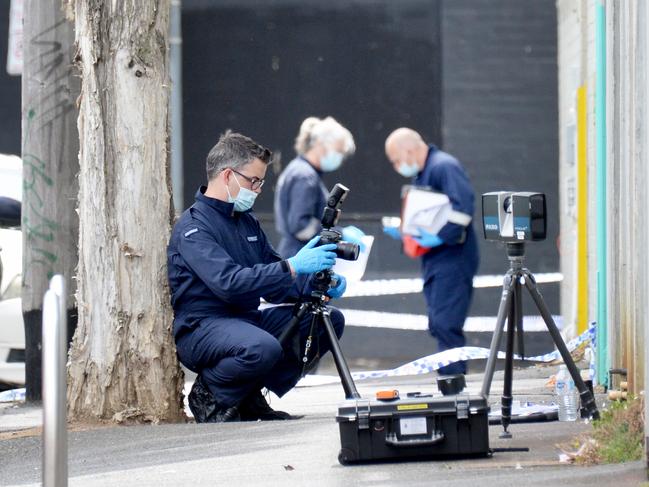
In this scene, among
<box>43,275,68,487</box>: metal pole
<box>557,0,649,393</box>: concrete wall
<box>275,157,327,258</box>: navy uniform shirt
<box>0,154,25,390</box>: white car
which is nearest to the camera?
<box>43,275,68,487</box>: metal pole

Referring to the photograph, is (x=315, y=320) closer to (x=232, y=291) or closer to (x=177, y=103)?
(x=232, y=291)

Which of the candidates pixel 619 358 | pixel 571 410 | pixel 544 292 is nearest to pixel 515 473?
pixel 571 410

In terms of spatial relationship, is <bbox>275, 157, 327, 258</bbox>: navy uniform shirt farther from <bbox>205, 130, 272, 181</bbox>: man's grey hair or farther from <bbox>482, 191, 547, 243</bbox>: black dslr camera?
<bbox>482, 191, 547, 243</bbox>: black dslr camera

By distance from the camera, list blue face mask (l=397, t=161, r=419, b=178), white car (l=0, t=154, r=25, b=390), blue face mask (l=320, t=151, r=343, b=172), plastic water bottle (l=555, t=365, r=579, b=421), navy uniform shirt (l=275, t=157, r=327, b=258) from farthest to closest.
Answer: blue face mask (l=320, t=151, r=343, b=172), navy uniform shirt (l=275, t=157, r=327, b=258), blue face mask (l=397, t=161, r=419, b=178), white car (l=0, t=154, r=25, b=390), plastic water bottle (l=555, t=365, r=579, b=421)

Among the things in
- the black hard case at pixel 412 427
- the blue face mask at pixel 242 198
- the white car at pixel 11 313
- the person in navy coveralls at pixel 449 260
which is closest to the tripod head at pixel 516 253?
the black hard case at pixel 412 427

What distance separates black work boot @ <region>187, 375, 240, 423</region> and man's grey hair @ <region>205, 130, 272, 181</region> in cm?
100

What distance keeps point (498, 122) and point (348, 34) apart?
1.51 meters

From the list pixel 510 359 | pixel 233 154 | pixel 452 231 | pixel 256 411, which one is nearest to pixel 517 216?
pixel 510 359

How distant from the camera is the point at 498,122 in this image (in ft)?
43.3

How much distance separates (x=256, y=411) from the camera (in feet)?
24.0

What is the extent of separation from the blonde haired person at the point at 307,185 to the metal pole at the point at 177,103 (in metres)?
3.51

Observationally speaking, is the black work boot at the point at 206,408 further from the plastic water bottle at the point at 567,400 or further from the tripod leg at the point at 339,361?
the plastic water bottle at the point at 567,400

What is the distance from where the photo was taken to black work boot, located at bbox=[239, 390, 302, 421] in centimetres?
730

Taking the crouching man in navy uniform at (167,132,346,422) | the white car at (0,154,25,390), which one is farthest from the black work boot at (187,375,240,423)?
the white car at (0,154,25,390)
